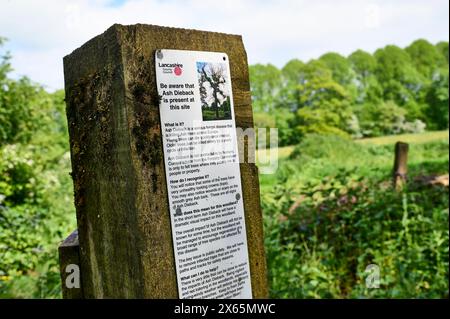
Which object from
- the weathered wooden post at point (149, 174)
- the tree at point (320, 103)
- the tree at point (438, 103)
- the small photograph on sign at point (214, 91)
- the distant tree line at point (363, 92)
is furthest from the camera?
the tree at point (438, 103)

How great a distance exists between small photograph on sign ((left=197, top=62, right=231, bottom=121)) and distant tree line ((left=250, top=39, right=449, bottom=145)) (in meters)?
29.0

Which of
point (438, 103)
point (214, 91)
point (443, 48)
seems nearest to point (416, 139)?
Result: point (438, 103)

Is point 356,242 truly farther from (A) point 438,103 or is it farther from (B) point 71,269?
(A) point 438,103

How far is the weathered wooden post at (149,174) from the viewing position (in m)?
1.15

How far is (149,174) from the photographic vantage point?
3.81ft

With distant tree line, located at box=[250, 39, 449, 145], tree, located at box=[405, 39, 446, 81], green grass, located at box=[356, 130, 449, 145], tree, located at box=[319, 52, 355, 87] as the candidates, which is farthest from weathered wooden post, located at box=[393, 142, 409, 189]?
tree, located at box=[405, 39, 446, 81]

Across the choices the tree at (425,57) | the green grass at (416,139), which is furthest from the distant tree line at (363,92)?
the green grass at (416,139)

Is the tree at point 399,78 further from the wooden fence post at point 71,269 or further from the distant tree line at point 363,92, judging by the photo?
the wooden fence post at point 71,269

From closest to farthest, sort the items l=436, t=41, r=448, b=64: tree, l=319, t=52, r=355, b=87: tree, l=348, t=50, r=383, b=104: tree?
l=348, t=50, r=383, b=104: tree < l=319, t=52, r=355, b=87: tree < l=436, t=41, r=448, b=64: tree

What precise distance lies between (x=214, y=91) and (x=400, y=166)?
531cm

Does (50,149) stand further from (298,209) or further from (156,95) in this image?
(156,95)

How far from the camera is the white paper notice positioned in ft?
3.98

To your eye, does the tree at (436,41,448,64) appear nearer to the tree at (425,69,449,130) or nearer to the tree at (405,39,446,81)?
the tree at (405,39,446,81)
